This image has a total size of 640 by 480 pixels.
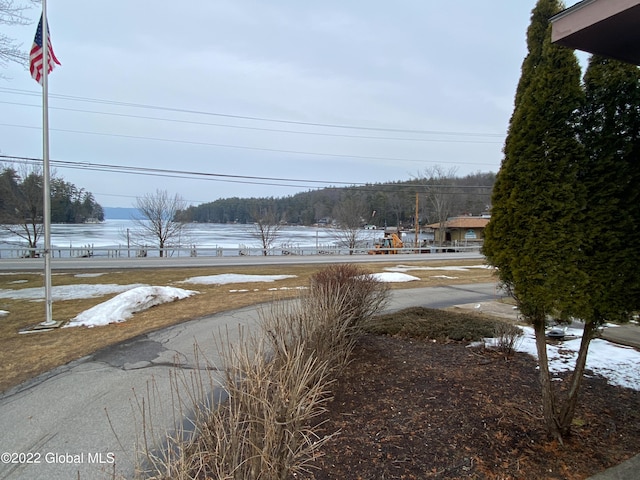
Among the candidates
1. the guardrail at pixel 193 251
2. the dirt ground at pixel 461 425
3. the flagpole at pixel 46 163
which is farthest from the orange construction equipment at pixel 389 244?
the dirt ground at pixel 461 425

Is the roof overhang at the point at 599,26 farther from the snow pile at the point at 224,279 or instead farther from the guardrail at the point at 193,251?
the guardrail at the point at 193,251

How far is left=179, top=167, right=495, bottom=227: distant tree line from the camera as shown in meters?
44.3

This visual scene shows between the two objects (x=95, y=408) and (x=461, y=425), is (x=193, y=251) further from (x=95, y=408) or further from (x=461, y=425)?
(x=461, y=425)

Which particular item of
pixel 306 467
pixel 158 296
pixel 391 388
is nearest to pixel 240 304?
pixel 158 296

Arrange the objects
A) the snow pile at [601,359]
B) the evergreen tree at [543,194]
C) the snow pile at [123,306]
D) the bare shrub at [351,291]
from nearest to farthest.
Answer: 1. the evergreen tree at [543,194]
2. the snow pile at [601,359]
3. the bare shrub at [351,291]
4. the snow pile at [123,306]

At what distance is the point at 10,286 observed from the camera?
12.0m

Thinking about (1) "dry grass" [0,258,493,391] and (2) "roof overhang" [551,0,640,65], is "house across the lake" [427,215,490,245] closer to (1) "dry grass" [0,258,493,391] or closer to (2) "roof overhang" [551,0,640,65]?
(1) "dry grass" [0,258,493,391]

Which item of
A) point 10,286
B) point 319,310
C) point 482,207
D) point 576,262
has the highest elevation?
point 482,207

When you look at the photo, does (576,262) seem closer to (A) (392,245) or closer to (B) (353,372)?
(B) (353,372)

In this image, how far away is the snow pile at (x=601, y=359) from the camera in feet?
13.7

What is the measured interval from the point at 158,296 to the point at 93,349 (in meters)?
3.48

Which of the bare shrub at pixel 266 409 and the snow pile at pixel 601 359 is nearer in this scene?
the bare shrub at pixel 266 409

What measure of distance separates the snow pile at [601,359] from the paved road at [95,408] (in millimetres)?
4565

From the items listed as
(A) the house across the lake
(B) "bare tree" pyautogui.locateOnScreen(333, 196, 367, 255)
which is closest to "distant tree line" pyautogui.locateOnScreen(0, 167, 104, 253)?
(B) "bare tree" pyautogui.locateOnScreen(333, 196, 367, 255)
